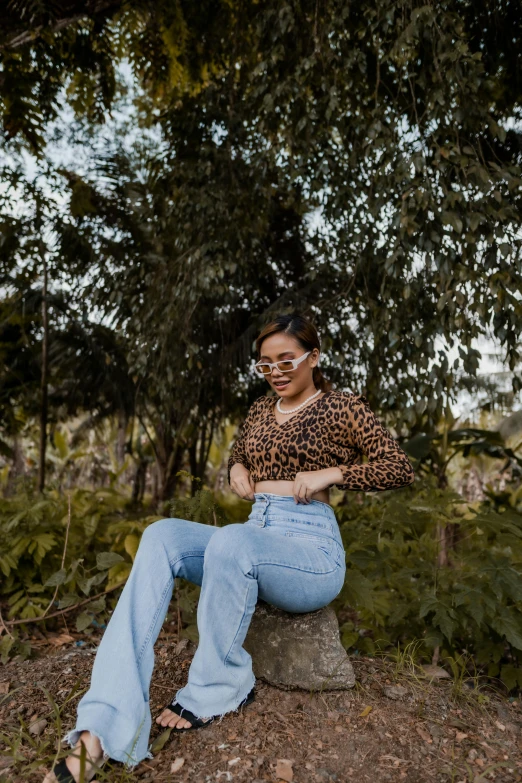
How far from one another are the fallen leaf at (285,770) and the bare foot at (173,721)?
319 mm

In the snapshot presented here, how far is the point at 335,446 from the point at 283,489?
287mm

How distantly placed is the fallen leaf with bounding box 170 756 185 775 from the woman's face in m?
1.46

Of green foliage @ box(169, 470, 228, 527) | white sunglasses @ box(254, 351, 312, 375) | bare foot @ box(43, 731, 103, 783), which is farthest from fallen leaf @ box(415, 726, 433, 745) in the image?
white sunglasses @ box(254, 351, 312, 375)

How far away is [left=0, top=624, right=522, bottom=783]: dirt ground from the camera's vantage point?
7.10ft

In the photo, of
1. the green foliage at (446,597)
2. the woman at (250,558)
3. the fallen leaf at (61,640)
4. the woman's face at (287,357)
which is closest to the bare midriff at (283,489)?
the woman at (250,558)

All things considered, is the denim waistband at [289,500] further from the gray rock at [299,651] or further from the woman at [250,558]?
the gray rock at [299,651]

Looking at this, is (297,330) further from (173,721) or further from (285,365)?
(173,721)

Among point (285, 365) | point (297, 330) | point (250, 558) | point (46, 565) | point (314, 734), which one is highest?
point (297, 330)

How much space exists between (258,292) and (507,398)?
4737 millimetres

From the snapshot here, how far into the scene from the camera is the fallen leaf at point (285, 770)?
212 centimetres

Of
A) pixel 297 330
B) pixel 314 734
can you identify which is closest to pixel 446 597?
pixel 314 734

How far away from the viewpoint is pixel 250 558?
2268 millimetres

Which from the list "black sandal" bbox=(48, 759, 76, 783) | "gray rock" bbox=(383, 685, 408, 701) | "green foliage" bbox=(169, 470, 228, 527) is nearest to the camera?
"black sandal" bbox=(48, 759, 76, 783)

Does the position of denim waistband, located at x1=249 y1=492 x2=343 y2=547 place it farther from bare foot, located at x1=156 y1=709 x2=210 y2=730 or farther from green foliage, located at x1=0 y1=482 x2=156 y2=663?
green foliage, located at x1=0 y1=482 x2=156 y2=663
